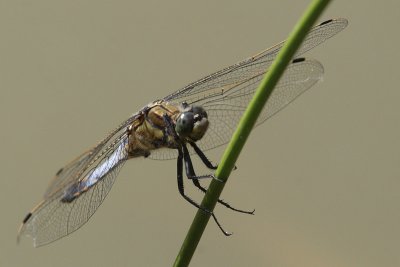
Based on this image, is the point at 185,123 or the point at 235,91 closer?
the point at 185,123

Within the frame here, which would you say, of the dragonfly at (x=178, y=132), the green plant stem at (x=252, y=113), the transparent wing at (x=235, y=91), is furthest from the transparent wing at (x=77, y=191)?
the green plant stem at (x=252, y=113)

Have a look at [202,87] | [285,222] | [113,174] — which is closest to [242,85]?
[202,87]

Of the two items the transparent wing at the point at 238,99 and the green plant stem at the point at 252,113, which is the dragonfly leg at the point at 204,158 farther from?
the green plant stem at the point at 252,113

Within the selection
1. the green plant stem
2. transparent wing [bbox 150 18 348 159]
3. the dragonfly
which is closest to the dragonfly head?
the dragonfly

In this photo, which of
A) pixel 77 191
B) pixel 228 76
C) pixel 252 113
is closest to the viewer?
pixel 252 113

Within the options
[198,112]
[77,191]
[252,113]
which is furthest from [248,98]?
[252,113]

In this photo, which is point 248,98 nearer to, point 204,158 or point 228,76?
point 228,76
